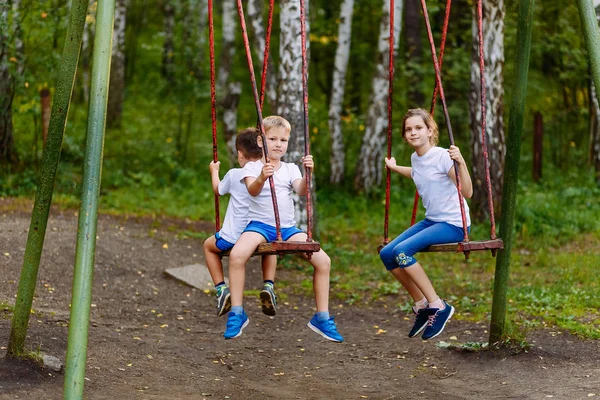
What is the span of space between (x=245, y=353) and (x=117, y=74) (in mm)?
13981

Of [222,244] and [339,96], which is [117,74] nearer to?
[339,96]

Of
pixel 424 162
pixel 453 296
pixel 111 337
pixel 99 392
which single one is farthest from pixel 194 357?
pixel 453 296

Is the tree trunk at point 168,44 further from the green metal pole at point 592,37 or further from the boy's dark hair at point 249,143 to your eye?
the green metal pole at point 592,37

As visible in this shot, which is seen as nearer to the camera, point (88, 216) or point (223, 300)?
point (88, 216)

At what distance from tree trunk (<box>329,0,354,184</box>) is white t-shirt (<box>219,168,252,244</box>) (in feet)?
30.9

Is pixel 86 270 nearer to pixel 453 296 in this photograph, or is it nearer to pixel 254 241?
pixel 254 241

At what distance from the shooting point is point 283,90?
10.1m

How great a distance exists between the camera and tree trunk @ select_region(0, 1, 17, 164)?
41.2 feet

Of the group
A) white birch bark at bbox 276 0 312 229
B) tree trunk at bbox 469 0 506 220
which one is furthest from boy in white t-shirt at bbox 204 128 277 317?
tree trunk at bbox 469 0 506 220

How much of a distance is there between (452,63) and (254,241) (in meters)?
10.9

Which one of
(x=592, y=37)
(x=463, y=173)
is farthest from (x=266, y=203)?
(x=592, y=37)

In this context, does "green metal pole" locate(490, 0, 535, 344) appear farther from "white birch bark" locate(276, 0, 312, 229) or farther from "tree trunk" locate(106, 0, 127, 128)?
"tree trunk" locate(106, 0, 127, 128)

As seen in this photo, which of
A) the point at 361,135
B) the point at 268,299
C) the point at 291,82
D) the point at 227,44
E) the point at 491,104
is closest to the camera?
the point at 268,299

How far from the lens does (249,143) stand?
555 cm
